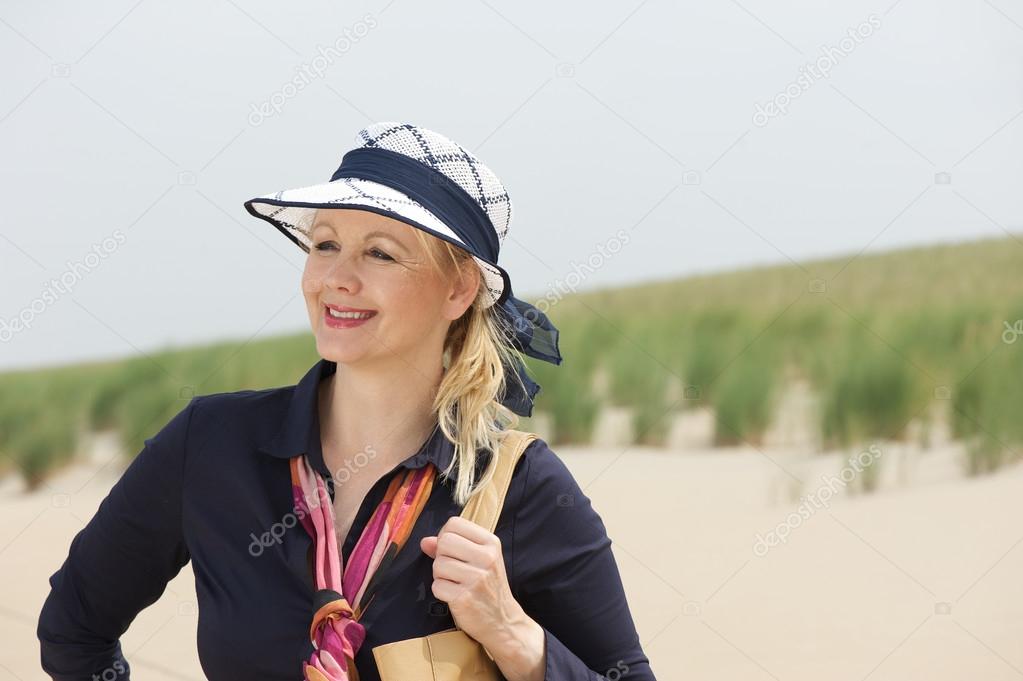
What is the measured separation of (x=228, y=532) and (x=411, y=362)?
0.41 metres

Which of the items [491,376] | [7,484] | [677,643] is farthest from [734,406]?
[491,376]

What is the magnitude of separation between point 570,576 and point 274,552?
476 millimetres

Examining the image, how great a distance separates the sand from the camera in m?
5.83

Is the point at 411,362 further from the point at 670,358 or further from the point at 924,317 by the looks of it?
the point at 924,317

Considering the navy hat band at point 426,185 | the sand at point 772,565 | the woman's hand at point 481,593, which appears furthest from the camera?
the sand at point 772,565

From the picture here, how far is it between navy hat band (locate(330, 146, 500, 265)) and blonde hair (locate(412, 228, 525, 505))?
4 cm

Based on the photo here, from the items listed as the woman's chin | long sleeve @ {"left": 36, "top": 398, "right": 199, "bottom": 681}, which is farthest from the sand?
the woman's chin

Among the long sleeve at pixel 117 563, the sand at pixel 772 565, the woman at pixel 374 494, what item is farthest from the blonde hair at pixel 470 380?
the sand at pixel 772 565

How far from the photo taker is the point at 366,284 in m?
1.78

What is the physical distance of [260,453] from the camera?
6.08ft

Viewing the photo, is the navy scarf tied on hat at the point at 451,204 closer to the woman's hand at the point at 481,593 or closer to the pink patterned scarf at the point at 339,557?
the pink patterned scarf at the point at 339,557

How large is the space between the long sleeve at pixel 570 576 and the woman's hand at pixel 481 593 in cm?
8

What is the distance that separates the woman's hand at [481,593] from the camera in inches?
62.9

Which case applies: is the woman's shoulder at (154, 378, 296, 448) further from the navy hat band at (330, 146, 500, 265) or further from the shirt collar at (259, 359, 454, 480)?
the navy hat band at (330, 146, 500, 265)
